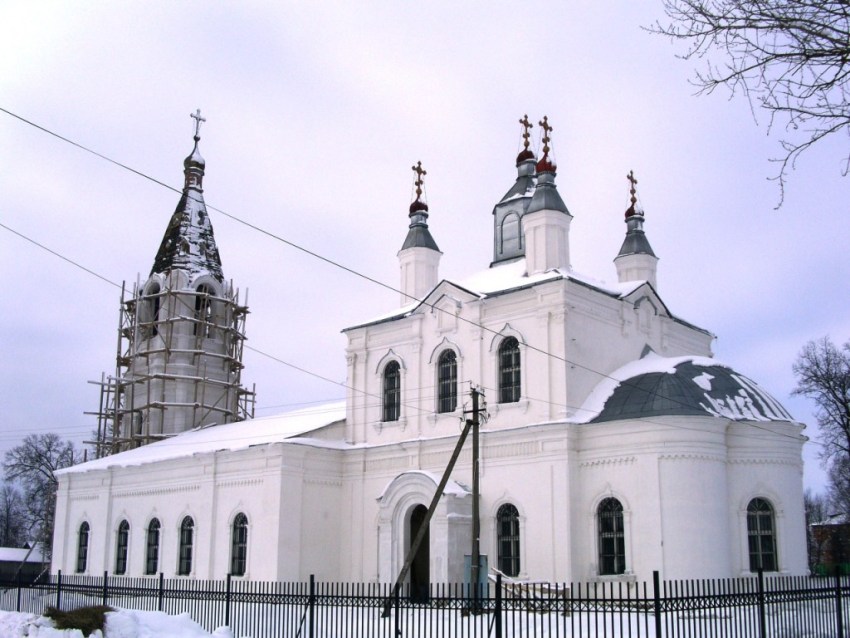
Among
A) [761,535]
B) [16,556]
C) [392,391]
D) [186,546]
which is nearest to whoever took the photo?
[761,535]

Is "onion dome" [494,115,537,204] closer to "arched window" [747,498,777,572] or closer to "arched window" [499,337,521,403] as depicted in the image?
"arched window" [499,337,521,403]

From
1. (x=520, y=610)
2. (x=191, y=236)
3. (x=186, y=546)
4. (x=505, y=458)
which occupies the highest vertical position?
(x=191, y=236)

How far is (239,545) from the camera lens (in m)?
28.6

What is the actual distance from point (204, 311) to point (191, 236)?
374 cm

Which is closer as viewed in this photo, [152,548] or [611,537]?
[611,537]

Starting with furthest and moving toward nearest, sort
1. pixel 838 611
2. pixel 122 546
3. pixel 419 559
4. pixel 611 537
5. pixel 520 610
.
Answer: pixel 122 546 → pixel 419 559 → pixel 611 537 → pixel 838 611 → pixel 520 610

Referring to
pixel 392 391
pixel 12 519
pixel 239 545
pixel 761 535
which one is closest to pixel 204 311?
pixel 239 545

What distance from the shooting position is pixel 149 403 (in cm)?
3744

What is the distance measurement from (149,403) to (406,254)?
13453 mm

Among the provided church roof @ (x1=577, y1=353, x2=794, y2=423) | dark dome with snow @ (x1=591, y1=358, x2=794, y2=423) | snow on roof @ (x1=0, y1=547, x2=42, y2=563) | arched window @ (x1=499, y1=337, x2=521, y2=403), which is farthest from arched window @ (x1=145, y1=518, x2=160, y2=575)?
snow on roof @ (x1=0, y1=547, x2=42, y2=563)

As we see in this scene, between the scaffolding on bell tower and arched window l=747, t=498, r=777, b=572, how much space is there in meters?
23.0

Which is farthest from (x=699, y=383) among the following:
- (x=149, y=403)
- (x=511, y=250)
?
(x=149, y=403)

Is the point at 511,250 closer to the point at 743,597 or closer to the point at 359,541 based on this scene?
the point at 359,541

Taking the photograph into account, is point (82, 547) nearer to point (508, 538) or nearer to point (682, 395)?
point (508, 538)
